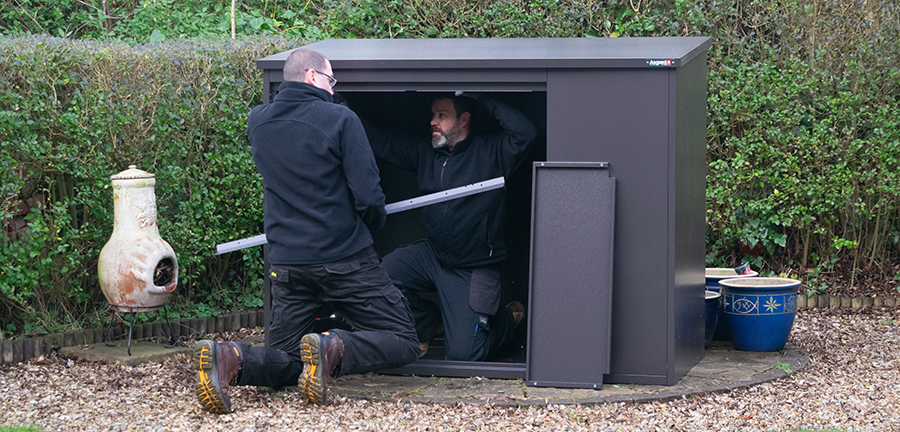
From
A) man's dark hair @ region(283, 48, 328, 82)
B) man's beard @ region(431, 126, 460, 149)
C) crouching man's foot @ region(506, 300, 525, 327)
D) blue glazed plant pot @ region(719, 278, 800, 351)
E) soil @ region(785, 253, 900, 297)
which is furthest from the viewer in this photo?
soil @ region(785, 253, 900, 297)

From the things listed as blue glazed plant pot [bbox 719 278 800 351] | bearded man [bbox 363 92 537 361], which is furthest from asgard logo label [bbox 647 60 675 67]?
blue glazed plant pot [bbox 719 278 800 351]

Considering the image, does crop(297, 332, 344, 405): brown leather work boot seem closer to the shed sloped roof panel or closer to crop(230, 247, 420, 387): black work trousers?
crop(230, 247, 420, 387): black work trousers

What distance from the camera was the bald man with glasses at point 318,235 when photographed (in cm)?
403

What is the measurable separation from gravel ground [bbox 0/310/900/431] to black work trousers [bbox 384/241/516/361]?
2.91 feet

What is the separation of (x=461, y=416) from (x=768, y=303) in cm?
221

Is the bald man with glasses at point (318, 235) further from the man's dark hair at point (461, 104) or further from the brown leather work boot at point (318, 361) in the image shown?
the man's dark hair at point (461, 104)

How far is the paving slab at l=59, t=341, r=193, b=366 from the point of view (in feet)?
17.1

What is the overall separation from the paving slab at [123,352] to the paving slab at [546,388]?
4.23 feet

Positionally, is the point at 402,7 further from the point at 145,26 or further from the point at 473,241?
the point at 473,241

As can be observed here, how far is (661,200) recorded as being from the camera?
436 cm

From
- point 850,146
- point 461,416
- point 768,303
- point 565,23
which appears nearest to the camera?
point 461,416

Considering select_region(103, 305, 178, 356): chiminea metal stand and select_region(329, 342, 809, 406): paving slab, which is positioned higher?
select_region(103, 305, 178, 356): chiminea metal stand

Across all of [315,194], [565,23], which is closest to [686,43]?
[315,194]

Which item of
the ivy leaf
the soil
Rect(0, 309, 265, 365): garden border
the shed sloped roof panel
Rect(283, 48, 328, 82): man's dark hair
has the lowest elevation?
Rect(0, 309, 265, 365): garden border
